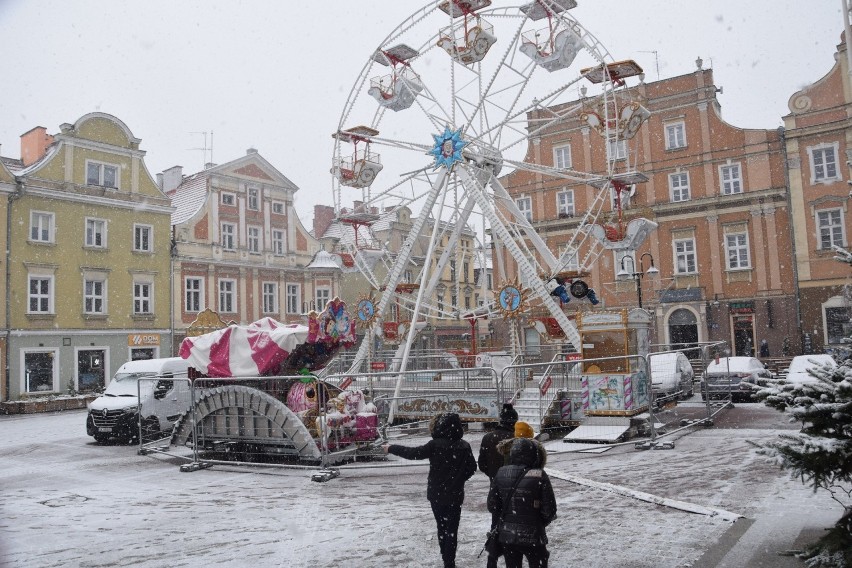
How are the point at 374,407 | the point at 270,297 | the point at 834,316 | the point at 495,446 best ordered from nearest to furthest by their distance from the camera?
the point at 495,446 → the point at 374,407 → the point at 834,316 → the point at 270,297

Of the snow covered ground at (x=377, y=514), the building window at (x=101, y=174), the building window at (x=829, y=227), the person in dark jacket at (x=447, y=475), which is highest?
the building window at (x=101, y=174)

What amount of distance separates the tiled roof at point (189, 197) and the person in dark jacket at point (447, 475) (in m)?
36.3

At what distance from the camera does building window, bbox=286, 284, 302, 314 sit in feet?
148

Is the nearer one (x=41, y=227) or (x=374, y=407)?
(x=374, y=407)

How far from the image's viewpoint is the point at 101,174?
36.0m

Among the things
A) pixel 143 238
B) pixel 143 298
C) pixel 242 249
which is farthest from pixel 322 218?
pixel 143 298

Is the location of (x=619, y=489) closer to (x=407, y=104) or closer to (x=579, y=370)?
(x=579, y=370)

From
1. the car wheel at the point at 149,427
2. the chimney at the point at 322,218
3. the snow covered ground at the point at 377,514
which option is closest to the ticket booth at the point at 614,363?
the snow covered ground at the point at 377,514

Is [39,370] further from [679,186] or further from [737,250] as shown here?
[737,250]

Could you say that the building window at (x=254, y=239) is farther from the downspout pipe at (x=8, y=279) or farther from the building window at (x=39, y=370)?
the downspout pipe at (x=8, y=279)

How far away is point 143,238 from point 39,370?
8616 millimetres

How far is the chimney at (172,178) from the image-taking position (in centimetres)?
4466

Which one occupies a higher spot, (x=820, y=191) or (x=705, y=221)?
(x=820, y=191)

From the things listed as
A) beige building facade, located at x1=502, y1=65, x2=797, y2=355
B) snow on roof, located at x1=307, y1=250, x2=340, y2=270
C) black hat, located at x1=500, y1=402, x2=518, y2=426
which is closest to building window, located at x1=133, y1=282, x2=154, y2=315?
snow on roof, located at x1=307, y1=250, x2=340, y2=270
